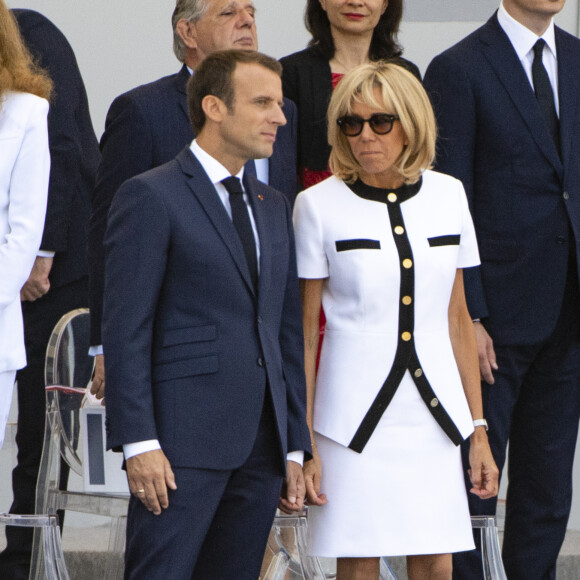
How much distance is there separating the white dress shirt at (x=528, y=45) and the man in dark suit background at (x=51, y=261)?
1.23 m

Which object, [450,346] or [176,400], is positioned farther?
[450,346]

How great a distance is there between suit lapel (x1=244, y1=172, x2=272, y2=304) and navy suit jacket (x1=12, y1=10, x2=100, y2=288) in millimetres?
1098

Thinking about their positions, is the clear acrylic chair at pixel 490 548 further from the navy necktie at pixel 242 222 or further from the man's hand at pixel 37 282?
the man's hand at pixel 37 282

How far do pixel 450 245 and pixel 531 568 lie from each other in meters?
1.13

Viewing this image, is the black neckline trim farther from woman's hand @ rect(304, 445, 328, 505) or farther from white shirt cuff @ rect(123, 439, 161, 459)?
white shirt cuff @ rect(123, 439, 161, 459)

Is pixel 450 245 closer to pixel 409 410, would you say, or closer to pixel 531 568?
pixel 409 410

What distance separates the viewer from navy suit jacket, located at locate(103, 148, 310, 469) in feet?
8.30

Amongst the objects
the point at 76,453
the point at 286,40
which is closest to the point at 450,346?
the point at 76,453

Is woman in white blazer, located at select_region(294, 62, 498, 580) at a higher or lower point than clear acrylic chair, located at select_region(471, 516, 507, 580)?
higher

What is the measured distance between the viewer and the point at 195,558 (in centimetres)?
253

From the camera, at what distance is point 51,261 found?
372cm

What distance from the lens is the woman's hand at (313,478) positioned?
283 centimetres

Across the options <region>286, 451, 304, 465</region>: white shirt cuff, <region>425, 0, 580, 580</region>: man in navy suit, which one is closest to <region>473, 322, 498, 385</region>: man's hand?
<region>425, 0, 580, 580</region>: man in navy suit

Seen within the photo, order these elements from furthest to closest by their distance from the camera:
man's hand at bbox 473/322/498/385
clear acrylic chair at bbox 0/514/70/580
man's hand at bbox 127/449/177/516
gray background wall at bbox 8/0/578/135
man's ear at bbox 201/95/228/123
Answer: gray background wall at bbox 8/0/578/135 < man's hand at bbox 473/322/498/385 < clear acrylic chair at bbox 0/514/70/580 < man's ear at bbox 201/95/228/123 < man's hand at bbox 127/449/177/516
